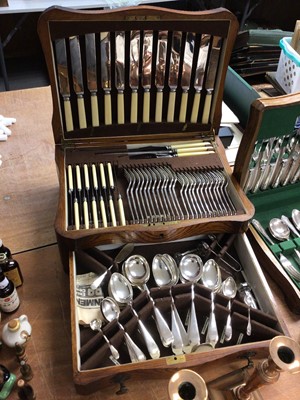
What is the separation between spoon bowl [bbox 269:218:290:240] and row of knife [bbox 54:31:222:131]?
332mm

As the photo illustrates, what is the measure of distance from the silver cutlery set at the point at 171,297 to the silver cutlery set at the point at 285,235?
4.8 inches

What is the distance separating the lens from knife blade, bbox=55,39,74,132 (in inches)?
32.7

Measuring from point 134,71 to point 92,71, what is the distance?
0.10 meters

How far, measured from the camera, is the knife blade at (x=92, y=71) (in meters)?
0.84

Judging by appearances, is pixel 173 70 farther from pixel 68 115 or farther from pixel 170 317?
pixel 170 317

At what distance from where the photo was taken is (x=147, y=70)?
926mm

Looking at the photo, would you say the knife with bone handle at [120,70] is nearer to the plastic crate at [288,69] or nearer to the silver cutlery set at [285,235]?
the silver cutlery set at [285,235]

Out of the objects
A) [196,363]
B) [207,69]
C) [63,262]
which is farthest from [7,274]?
[207,69]

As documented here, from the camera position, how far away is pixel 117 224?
0.83m

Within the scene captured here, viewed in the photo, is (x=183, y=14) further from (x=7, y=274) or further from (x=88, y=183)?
(x=7, y=274)

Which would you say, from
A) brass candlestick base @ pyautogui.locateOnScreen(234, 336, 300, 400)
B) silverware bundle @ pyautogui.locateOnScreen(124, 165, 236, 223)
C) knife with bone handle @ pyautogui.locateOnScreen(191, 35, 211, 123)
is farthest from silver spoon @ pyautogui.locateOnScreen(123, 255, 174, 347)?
knife with bone handle @ pyautogui.locateOnScreen(191, 35, 211, 123)

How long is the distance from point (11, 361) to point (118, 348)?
218mm

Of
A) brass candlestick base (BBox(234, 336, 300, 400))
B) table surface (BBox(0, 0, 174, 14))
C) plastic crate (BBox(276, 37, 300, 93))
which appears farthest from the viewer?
table surface (BBox(0, 0, 174, 14))

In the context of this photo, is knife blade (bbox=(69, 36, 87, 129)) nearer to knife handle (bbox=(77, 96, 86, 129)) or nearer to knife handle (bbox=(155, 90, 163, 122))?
knife handle (bbox=(77, 96, 86, 129))
